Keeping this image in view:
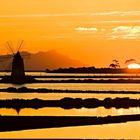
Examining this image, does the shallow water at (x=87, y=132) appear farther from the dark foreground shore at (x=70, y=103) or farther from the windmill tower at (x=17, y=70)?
the windmill tower at (x=17, y=70)

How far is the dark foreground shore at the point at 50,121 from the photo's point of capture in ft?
87.0

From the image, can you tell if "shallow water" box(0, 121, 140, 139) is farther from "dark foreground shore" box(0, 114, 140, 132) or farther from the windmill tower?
the windmill tower

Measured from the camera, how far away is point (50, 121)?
2850cm

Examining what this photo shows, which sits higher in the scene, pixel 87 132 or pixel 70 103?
pixel 70 103

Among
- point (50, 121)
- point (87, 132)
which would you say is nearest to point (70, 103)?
point (50, 121)

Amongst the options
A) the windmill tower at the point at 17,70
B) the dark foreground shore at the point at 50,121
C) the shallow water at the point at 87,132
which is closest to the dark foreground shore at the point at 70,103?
the dark foreground shore at the point at 50,121

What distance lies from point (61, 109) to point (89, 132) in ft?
42.0

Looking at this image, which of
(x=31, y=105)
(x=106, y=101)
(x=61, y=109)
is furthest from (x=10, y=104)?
(x=106, y=101)

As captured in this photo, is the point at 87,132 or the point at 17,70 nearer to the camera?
the point at 87,132

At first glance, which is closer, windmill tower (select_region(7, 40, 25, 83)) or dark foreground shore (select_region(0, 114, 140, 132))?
dark foreground shore (select_region(0, 114, 140, 132))

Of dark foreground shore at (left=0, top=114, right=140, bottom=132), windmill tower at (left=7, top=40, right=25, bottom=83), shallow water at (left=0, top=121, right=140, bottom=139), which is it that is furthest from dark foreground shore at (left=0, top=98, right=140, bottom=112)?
windmill tower at (left=7, top=40, right=25, bottom=83)

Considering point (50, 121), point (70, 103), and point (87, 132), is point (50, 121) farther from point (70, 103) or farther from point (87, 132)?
point (70, 103)

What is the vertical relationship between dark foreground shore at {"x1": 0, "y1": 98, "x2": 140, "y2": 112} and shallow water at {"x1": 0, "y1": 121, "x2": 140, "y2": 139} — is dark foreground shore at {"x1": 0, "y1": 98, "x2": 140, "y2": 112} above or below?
above

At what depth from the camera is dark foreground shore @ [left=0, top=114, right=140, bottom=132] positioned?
26.5 m
